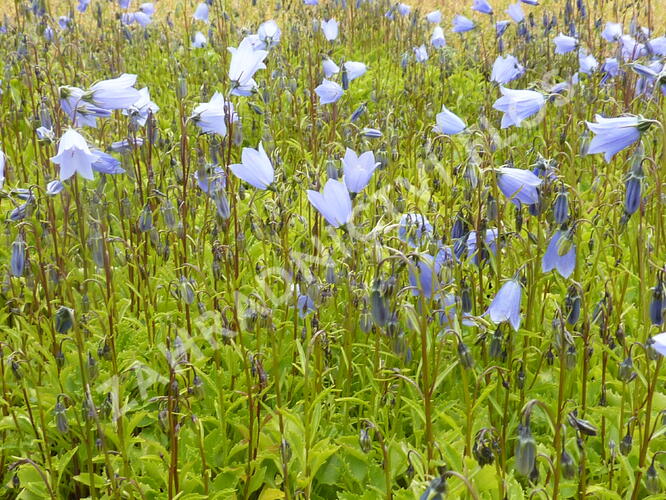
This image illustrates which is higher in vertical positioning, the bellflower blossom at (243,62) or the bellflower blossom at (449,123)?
the bellflower blossom at (243,62)

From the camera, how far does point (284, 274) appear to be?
317 cm

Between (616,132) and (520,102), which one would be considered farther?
(520,102)

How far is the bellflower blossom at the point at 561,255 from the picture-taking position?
2.22 meters

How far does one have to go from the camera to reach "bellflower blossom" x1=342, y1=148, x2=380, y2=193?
97.6 inches

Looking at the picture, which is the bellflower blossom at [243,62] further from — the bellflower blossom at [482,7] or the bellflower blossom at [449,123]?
the bellflower blossom at [482,7]

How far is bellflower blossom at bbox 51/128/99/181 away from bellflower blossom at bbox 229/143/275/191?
54cm

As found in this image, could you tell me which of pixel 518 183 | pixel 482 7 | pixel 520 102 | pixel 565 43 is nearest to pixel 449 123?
pixel 520 102

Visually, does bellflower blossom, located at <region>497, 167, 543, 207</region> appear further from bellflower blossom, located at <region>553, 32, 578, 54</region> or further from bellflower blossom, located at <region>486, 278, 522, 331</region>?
bellflower blossom, located at <region>553, 32, 578, 54</region>

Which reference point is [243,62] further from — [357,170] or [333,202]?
[333,202]

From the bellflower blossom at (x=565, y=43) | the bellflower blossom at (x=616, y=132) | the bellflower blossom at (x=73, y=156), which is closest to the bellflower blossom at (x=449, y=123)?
the bellflower blossom at (x=616, y=132)

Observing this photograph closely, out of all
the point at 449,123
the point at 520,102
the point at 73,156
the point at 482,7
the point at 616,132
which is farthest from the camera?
the point at 482,7

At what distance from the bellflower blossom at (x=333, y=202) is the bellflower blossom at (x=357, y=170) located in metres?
0.24

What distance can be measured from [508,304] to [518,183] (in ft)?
1.56

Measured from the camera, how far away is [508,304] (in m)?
2.30
